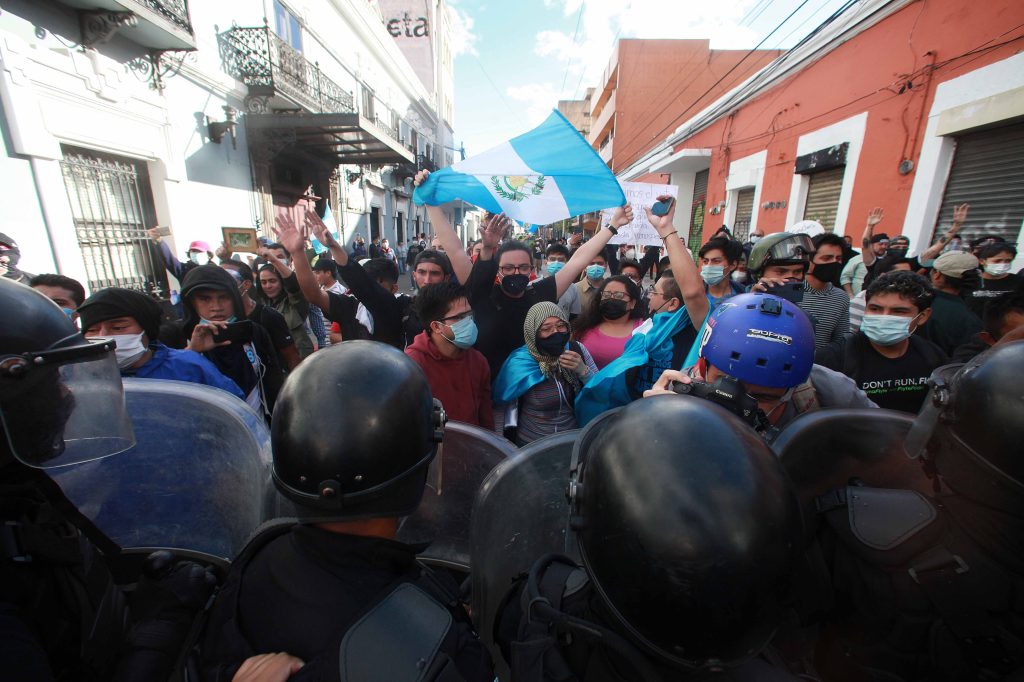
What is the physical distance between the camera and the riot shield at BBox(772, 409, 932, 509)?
1.46 metres

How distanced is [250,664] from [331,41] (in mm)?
17324

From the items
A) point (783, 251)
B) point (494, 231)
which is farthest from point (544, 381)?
point (783, 251)

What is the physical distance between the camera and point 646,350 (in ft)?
8.68

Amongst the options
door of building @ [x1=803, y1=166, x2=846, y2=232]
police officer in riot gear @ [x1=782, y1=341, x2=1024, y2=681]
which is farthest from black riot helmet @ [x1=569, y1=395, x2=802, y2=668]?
door of building @ [x1=803, y1=166, x2=846, y2=232]

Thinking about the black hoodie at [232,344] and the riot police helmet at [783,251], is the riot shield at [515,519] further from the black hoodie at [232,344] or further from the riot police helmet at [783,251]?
the riot police helmet at [783,251]

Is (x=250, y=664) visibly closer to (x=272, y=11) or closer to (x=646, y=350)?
(x=646, y=350)

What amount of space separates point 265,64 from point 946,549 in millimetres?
12339

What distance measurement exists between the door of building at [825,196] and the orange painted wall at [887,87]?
1.96ft

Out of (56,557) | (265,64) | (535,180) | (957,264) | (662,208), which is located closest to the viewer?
(56,557)

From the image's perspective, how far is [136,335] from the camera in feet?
7.02

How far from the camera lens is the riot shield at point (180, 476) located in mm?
1642

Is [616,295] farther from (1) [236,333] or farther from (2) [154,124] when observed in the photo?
(2) [154,124]

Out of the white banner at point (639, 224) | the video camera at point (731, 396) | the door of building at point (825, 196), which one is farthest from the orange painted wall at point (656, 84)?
the video camera at point (731, 396)

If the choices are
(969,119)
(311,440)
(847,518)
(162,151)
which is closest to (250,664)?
(311,440)
